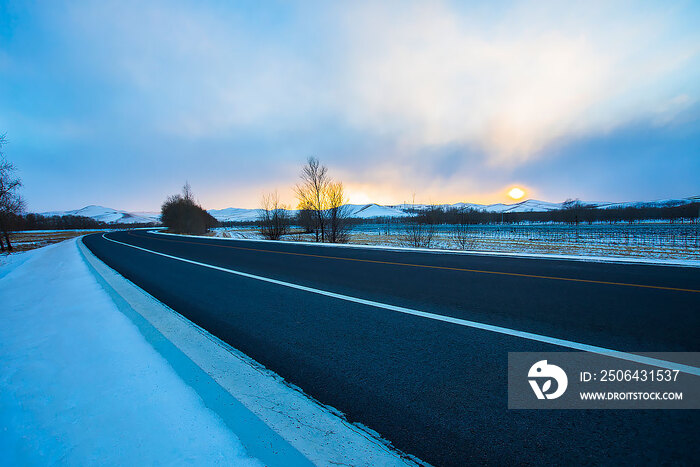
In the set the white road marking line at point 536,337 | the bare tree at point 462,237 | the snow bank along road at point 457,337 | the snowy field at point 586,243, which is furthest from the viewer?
the bare tree at point 462,237

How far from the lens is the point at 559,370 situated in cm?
252

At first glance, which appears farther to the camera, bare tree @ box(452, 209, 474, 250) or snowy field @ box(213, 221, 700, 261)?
bare tree @ box(452, 209, 474, 250)

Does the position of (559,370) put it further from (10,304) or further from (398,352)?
(10,304)

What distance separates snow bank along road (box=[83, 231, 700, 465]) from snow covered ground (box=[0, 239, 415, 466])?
0.28m

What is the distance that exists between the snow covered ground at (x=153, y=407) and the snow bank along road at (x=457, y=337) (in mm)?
279

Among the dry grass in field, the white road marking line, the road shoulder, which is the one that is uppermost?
the white road marking line

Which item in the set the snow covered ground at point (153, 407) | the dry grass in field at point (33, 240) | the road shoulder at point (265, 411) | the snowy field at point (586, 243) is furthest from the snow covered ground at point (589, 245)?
the dry grass in field at point (33, 240)

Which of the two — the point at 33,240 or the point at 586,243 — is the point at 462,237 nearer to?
the point at 586,243

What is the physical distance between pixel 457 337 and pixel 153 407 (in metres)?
3.01

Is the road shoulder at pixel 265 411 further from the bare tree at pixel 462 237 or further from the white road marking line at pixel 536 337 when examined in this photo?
the bare tree at pixel 462 237

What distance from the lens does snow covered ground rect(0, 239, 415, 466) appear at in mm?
1665

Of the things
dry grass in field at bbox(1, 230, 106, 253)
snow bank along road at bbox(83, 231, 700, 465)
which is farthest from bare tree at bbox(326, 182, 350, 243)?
dry grass in field at bbox(1, 230, 106, 253)

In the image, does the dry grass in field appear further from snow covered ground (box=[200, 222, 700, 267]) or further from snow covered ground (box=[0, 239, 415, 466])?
snow covered ground (box=[0, 239, 415, 466])

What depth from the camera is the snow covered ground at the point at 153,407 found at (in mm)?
1665
